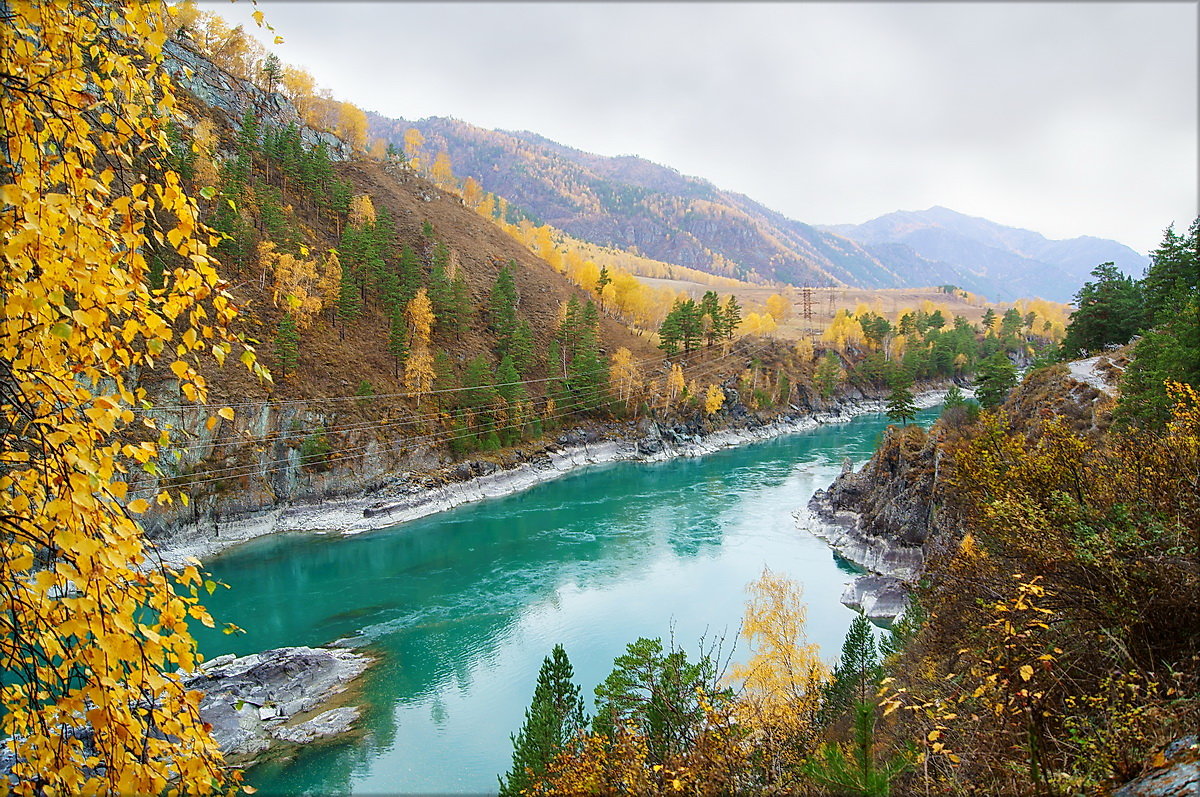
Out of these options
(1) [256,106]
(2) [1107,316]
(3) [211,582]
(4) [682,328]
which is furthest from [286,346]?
(2) [1107,316]

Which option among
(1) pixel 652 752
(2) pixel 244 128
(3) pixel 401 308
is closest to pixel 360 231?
(3) pixel 401 308

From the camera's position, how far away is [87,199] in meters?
2.27

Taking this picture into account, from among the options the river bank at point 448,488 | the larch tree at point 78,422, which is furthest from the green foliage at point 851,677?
the river bank at point 448,488

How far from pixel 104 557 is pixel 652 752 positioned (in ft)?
26.6

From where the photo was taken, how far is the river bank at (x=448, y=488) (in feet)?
106

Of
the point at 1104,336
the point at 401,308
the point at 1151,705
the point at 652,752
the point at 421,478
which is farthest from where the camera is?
the point at 401,308

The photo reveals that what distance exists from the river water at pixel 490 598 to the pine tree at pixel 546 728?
333 cm

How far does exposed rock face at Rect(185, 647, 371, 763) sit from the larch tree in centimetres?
1599

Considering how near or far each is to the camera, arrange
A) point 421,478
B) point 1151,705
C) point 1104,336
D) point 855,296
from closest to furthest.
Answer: point 1151,705 < point 1104,336 < point 421,478 < point 855,296

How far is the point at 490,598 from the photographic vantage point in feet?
88.1

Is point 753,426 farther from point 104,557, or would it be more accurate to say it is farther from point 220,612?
point 104,557

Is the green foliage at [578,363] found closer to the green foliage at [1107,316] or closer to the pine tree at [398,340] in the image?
the pine tree at [398,340]

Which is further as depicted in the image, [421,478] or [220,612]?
[421,478]

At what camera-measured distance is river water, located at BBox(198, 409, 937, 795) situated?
17.0 metres
